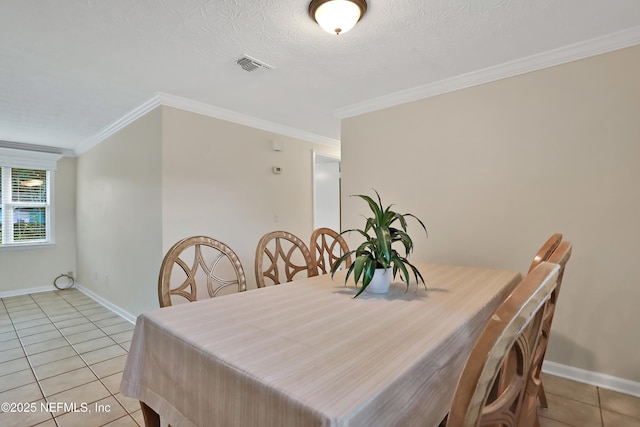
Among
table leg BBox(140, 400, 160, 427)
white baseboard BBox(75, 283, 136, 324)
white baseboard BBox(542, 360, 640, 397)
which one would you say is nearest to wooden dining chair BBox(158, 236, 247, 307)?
table leg BBox(140, 400, 160, 427)

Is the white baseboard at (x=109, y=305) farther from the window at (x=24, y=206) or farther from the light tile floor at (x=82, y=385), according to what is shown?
the window at (x=24, y=206)

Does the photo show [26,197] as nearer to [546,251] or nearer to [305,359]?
[305,359]

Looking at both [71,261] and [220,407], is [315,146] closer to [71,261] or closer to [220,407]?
[220,407]

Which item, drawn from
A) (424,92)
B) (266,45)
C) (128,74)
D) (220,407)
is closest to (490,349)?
(220,407)

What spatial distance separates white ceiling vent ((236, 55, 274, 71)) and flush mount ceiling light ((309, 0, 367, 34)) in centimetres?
67

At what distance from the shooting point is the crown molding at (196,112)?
2.88m

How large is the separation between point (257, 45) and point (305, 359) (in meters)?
1.94

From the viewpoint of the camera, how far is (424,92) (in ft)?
8.94

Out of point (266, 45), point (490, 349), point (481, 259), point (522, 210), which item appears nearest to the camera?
point (490, 349)

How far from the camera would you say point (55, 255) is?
490 centimetres

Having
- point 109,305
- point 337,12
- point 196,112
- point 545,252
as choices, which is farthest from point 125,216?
point 545,252

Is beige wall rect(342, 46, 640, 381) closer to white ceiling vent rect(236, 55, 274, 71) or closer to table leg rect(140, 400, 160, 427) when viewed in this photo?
white ceiling vent rect(236, 55, 274, 71)

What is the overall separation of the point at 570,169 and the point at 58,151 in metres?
6.45

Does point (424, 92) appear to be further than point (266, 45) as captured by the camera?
Yes
